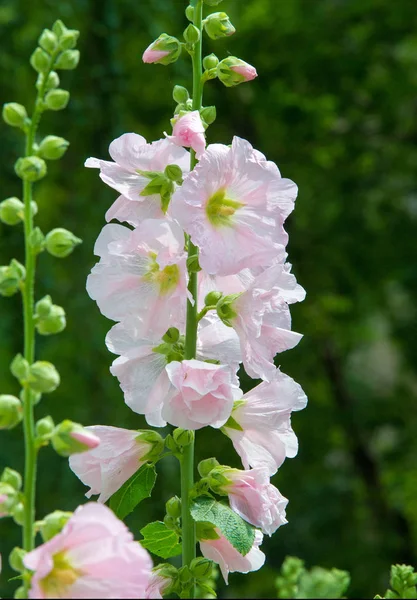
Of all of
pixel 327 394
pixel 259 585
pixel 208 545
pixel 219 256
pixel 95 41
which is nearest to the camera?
pixel 219 256

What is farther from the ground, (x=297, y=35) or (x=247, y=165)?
(x=297, y=35)

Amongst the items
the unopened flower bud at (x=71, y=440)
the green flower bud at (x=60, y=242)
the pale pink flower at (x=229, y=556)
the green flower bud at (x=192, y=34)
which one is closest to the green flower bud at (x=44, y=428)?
the unopened flower bud at (x=71, y=440)

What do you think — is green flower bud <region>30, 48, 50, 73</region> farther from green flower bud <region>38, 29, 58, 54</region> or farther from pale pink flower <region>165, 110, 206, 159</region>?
pale pink flower <region>165, 110, 206, 159</region>

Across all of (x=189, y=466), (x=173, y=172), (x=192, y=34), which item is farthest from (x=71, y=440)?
(x=192, y=34)

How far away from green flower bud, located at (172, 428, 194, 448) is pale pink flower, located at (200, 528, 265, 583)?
118mm

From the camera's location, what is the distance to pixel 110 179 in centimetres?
107

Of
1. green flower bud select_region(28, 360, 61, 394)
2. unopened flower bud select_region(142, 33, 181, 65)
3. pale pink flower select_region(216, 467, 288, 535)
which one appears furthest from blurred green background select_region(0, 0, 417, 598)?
green flower bud select_region(28, 360, 61, 394)

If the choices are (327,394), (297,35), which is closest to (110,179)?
(297,35)

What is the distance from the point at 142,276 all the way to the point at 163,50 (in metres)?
0.27

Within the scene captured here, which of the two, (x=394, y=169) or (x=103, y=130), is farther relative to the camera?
(x=394, y=169)

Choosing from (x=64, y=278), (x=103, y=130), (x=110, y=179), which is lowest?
(x=110, y=179)

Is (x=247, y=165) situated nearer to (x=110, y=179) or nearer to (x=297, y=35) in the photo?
(x=110, y=179)

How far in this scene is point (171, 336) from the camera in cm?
105

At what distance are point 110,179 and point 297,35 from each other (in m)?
3.37
